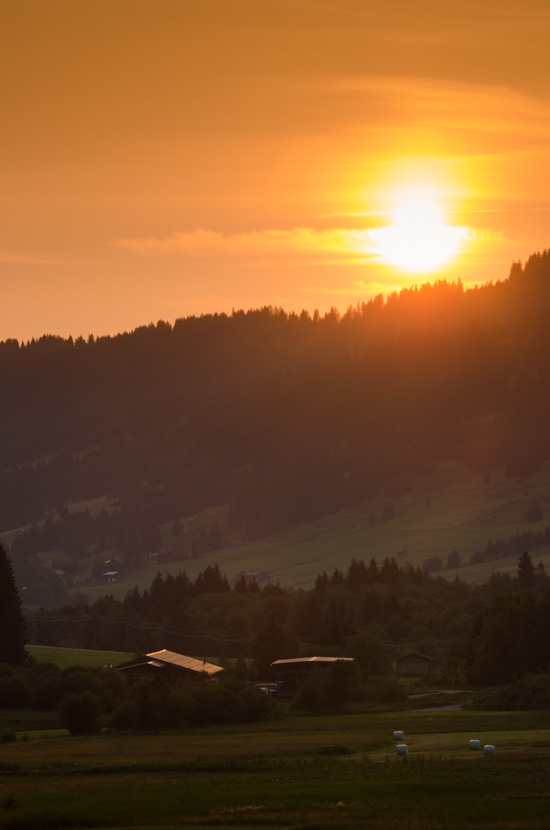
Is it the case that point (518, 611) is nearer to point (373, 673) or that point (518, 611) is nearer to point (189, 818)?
point (373, 673)

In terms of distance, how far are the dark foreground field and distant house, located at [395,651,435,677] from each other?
67284mm

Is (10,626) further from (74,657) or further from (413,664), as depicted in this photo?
(413,664)

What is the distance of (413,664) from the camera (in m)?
159

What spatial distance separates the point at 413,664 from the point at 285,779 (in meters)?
103

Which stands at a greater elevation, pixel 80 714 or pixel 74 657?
pixel 74 657

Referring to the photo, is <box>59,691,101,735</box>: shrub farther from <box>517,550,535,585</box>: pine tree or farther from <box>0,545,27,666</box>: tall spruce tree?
<box>517,550,535,585</box>: pine tree

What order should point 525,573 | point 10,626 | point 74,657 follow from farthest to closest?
point 525,573 < point 74,657 < point 10,626

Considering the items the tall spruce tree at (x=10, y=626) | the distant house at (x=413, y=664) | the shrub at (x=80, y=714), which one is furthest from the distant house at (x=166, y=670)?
the distant house at (x=413, y=664)

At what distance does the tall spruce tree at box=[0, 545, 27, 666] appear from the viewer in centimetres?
12556

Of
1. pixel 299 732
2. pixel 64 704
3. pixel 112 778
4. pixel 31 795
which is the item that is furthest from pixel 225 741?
pixel 31 795

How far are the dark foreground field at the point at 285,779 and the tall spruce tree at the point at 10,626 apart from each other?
122 feet

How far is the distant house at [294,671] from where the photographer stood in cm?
12688

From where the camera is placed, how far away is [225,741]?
3290 inches

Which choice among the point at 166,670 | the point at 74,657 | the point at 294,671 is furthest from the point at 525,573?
the point at 166,670
